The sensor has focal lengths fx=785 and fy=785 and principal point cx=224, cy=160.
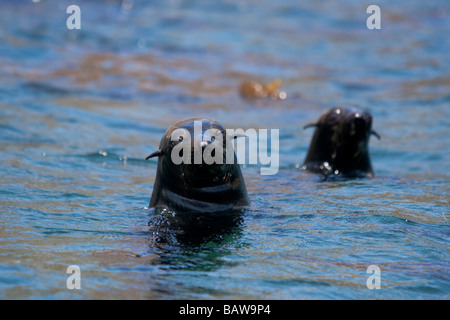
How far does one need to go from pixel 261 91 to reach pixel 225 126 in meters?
2.21

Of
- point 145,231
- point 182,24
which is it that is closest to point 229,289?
point 145,231

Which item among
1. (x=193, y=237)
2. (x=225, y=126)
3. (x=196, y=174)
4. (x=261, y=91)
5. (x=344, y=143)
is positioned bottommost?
(x=193, y=237)

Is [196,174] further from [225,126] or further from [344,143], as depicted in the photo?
[225,126]

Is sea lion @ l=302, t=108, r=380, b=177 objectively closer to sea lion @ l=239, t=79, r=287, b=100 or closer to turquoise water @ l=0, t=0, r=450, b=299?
turquoise water @ l=0, t=0, r=450, b=299

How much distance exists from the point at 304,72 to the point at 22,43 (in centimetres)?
538

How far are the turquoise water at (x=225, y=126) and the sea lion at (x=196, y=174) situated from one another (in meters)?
0.19

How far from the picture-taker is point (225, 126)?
11.0m

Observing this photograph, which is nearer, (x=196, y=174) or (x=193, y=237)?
(x=193, y=237)

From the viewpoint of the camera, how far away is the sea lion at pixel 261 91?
508 inches

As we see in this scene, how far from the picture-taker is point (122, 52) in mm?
15211

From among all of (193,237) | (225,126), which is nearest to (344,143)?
(193,237)

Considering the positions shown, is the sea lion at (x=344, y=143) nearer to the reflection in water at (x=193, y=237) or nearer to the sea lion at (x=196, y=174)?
the sea lion at (x=196, y=174)

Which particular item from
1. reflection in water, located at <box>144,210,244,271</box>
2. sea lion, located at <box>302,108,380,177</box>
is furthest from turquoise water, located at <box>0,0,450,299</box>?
sea lion, located at <box>302,108,380,177</box>

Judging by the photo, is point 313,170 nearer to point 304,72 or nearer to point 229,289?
point 229,289
